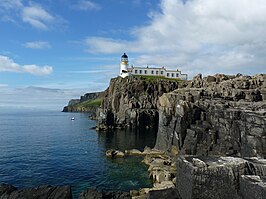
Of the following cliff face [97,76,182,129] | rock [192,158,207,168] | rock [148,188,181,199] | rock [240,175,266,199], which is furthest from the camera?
cliff face [97,76,182,129]

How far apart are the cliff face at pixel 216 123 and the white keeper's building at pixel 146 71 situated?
80607 millimetres

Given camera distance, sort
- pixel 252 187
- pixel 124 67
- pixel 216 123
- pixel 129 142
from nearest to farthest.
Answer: pixel 252 187 < pixel 216 123 < pixel 129 142 < pixel 124 67

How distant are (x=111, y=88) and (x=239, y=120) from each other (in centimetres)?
10959

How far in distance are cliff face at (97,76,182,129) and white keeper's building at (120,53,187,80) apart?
13994 mm

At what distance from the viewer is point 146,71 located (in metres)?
158

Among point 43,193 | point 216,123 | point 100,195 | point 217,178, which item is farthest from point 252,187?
point 216,123

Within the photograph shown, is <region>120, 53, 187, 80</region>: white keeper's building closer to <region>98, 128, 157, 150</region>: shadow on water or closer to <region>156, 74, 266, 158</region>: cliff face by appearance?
<region>98, 128, 157, 150</region>: shadow on water

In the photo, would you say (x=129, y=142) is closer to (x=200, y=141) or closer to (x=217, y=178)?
(x=200, y=141)

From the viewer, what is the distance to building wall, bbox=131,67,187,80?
156 meters

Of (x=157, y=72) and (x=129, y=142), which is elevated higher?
(x=157, y=72)

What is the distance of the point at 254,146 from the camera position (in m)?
35.1

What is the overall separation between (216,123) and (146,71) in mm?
110145

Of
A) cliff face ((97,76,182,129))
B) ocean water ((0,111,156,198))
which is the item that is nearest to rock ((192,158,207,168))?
ocean water ((0,111,156,198))

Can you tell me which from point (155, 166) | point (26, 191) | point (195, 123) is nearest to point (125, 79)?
point (195, 123)
